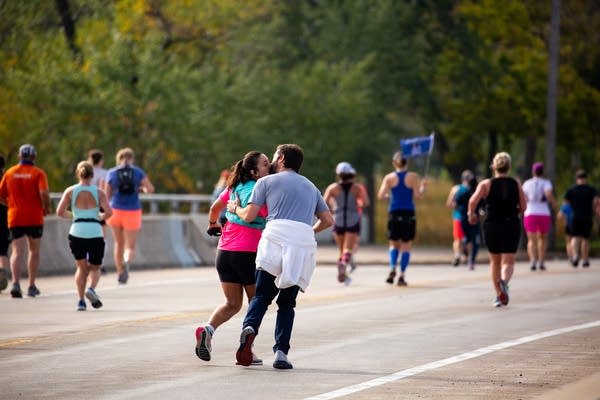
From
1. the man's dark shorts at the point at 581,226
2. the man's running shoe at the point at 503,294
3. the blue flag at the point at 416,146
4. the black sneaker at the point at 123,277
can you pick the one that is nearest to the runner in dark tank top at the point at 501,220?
the man's running shoe at the point at 503,294

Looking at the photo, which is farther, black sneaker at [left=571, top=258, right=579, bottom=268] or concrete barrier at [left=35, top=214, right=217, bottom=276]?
black sneaker at [left=571, top=258, right=579, bottom=268]

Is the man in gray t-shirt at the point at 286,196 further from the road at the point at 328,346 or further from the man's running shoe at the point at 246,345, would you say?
the road at the point at 328,346

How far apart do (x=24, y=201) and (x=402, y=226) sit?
573cm

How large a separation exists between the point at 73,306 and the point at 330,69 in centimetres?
2830

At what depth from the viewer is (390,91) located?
150 feet

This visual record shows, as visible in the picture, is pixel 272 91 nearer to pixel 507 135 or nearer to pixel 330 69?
pixel 330 69

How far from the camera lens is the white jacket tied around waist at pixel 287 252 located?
1137 centimetres

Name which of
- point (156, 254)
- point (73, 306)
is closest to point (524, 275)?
point (156, 254)

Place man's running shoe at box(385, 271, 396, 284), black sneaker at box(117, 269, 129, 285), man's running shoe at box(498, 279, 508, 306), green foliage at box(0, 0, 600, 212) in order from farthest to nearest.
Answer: green foliage at box(0, 0, 600, 212) < man's running shoe at box(385, 271, 396, 284) < black sneaker at box(117, 269, 129, 285) < man's running shoe at box(498, 279, 508, 306)

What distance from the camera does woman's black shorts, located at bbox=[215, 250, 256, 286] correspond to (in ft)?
38.6

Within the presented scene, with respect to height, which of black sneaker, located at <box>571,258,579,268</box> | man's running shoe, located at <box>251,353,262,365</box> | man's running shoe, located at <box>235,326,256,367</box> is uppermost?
man's running shoe, located at <box>235,326,256,367</box>

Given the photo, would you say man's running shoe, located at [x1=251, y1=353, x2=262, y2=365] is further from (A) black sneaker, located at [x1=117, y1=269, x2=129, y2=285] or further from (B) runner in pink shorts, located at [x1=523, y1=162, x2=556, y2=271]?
(B) runner in pink shorts, located at [x1=523, y1=162, x2=556, y2=271]

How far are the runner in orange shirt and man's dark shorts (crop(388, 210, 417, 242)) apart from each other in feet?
17.5

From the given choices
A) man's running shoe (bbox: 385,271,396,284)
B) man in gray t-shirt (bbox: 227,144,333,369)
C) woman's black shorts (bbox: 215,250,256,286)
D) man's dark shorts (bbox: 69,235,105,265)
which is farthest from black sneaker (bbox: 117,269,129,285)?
man in gray t-shirt (bbox: 227,144,333,369)
